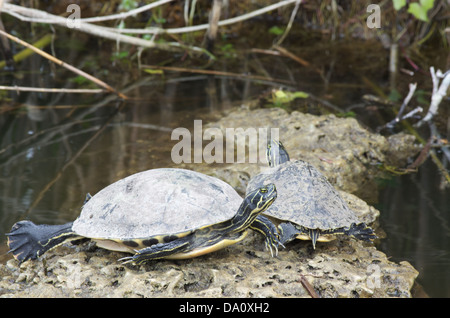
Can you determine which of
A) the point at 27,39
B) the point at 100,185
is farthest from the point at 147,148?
the point at 27,39

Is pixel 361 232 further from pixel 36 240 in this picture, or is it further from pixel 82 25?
pixel 82 25

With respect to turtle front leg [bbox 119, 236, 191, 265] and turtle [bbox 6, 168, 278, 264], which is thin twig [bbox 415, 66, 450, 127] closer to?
turtle [bbox 6, 168, 278, 264]

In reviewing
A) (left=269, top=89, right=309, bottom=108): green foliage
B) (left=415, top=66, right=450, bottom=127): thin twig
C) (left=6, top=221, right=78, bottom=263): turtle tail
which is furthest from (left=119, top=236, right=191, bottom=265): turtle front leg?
(left=415, top=66, right=450, bottom=127): thin twig

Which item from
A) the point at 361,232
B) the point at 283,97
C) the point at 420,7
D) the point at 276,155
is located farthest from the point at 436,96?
the point at 361,232

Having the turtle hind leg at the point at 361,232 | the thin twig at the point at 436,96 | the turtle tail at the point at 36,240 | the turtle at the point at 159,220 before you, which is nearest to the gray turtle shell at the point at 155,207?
the turtle at the point at 159,220

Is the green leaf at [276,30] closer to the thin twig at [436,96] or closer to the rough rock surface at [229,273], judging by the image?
the thin twig at [436,96]
